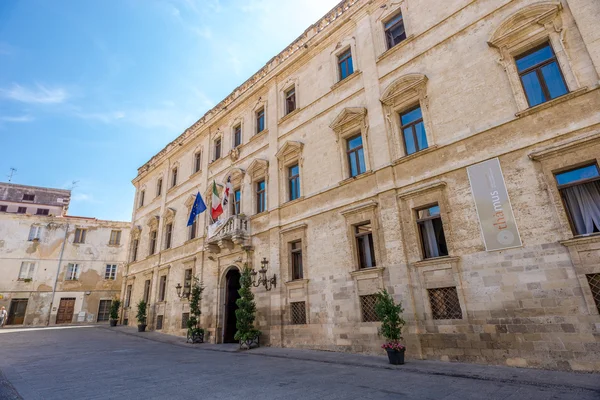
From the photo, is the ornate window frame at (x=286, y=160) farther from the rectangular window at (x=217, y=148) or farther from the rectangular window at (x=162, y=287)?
the rectangular window at (x=162, y=287)

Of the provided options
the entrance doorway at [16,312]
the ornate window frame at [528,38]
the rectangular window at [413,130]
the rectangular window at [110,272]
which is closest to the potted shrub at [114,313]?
the rectangular window at [110,272]

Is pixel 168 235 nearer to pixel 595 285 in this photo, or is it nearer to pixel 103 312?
pixel 103 312

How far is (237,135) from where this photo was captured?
19.8 meters

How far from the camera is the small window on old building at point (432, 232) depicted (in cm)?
995

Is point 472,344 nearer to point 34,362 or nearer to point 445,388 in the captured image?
point 445,388

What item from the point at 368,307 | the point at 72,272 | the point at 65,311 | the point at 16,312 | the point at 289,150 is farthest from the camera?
the point at 72,272

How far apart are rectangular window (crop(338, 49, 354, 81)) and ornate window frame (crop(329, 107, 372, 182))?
6.84 ft

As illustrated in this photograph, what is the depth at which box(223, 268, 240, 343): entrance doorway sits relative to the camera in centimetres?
1673

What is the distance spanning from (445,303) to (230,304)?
445 inches

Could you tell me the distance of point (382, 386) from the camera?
6406 mm

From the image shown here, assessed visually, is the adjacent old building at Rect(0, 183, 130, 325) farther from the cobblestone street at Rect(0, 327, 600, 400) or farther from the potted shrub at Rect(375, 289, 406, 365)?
the potted shrub at Rect(375, 289, 406, 365)

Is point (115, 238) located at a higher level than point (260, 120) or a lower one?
lower

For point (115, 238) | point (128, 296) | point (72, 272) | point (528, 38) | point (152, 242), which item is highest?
point (115, 238)

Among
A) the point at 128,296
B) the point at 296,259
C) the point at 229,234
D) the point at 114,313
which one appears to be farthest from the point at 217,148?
the point at 114,313
